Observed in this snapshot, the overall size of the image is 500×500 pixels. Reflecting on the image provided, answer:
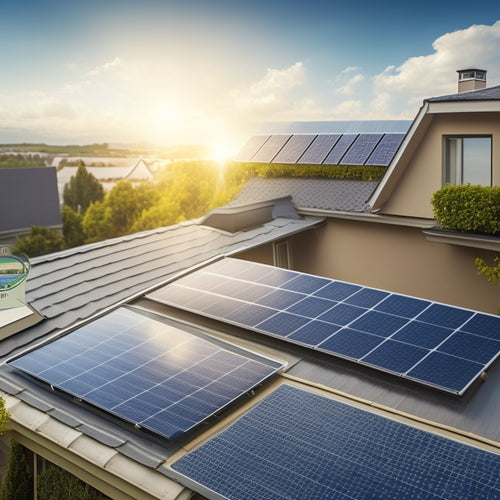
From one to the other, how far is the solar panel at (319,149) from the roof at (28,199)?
4624 cm

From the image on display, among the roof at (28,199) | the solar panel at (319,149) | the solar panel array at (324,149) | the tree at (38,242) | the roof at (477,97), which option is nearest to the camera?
the roof at (477,97)

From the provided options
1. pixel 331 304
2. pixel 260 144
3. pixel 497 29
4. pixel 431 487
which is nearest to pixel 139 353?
pixel 331 304

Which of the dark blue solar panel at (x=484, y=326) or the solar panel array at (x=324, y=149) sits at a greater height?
the solar panel array at (x=324, y=149)

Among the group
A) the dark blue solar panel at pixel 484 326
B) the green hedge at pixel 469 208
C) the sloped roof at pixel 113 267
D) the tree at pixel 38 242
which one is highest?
the green hedge at pixel 469 208

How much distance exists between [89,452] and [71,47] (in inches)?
3337

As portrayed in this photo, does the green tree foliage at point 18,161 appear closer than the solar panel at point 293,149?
No

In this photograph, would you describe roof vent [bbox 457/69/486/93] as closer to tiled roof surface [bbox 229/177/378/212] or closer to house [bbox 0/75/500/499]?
tiled roof surface [bbox 229/177/378/212]

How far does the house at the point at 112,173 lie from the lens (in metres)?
73.6

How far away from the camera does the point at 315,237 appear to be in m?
21.7

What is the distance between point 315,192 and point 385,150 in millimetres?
3193

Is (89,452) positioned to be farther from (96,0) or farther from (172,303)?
(96,0)

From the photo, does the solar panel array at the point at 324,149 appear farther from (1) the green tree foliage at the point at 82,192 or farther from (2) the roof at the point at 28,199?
(1) the green tree foliage at the point at 82,192

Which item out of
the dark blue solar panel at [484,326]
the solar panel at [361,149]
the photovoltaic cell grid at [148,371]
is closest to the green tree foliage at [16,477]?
the photovoltaic cell grid at [148,371]

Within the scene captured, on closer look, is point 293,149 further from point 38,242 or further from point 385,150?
point 38,242
